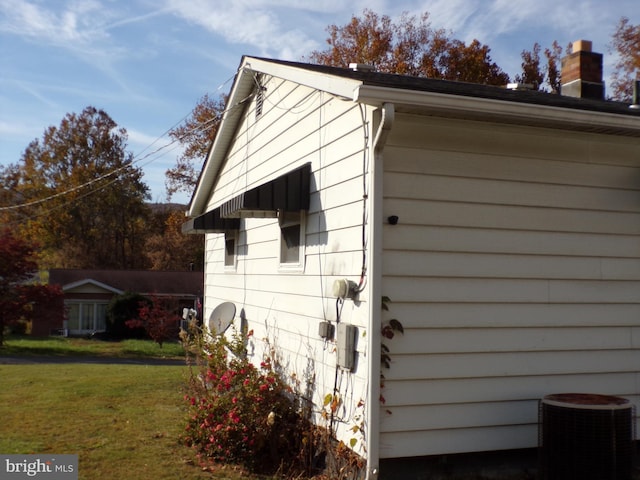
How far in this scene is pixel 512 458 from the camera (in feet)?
19.3

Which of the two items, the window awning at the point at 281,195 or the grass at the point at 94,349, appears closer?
the window awning at the point at 281,195

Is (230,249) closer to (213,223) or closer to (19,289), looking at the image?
(213,223)

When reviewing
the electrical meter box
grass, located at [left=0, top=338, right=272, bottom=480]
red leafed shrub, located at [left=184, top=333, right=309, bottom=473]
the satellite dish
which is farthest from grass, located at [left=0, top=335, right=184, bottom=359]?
the electrical meter box

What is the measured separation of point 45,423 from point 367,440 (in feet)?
15.6

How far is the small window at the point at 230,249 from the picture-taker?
10797 mm

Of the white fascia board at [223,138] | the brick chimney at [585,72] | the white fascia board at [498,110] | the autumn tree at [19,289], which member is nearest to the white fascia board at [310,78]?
the white fascia board at [498,110]

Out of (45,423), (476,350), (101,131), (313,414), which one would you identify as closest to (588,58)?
(476,350)

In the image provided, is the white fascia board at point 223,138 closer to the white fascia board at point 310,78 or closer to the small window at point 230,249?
the white fascia board at point 310,78

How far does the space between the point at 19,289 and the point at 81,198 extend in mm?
21413

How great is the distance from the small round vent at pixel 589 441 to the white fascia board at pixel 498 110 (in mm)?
2413

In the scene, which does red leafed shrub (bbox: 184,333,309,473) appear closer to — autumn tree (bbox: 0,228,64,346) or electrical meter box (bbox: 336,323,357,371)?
electrical meter box (bbox: 336,323,357,371)

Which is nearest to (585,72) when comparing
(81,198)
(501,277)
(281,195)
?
(501,277)

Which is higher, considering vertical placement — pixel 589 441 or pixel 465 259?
pixel 465 259

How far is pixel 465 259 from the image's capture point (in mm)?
5770
